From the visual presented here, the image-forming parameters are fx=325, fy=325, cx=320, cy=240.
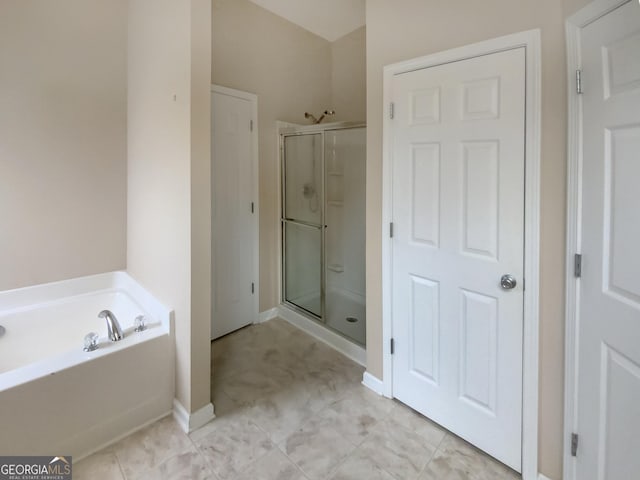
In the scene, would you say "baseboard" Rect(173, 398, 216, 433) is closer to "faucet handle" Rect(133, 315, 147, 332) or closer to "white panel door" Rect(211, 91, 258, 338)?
"faucet handle" Rect(133, 315, 147, 332)

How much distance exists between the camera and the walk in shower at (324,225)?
9.70 feet

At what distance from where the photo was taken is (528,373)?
57.7 inches

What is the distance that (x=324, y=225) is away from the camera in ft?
10.0

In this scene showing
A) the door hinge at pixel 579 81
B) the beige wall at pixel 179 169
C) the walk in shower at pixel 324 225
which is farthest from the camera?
the walk in shower at pixel 324 225

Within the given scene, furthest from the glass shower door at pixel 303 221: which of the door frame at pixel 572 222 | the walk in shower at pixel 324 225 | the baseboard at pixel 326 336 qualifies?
the door frame at pixel 572 222

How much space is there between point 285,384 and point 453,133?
6.20ft

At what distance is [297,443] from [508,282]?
136 cm

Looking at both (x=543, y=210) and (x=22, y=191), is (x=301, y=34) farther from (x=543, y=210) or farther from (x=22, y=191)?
(x=543, y=210)

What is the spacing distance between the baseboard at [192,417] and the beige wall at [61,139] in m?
1.34

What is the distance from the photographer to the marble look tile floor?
5.14 feet

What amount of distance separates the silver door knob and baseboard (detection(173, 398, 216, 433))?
5.69 feet

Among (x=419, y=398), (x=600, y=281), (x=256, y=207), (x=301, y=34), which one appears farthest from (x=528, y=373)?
(x=301, y=34)

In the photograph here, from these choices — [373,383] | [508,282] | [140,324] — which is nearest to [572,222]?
[508,282]

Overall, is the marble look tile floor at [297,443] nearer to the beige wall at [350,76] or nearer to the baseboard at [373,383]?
the baseboard at [373,383]
